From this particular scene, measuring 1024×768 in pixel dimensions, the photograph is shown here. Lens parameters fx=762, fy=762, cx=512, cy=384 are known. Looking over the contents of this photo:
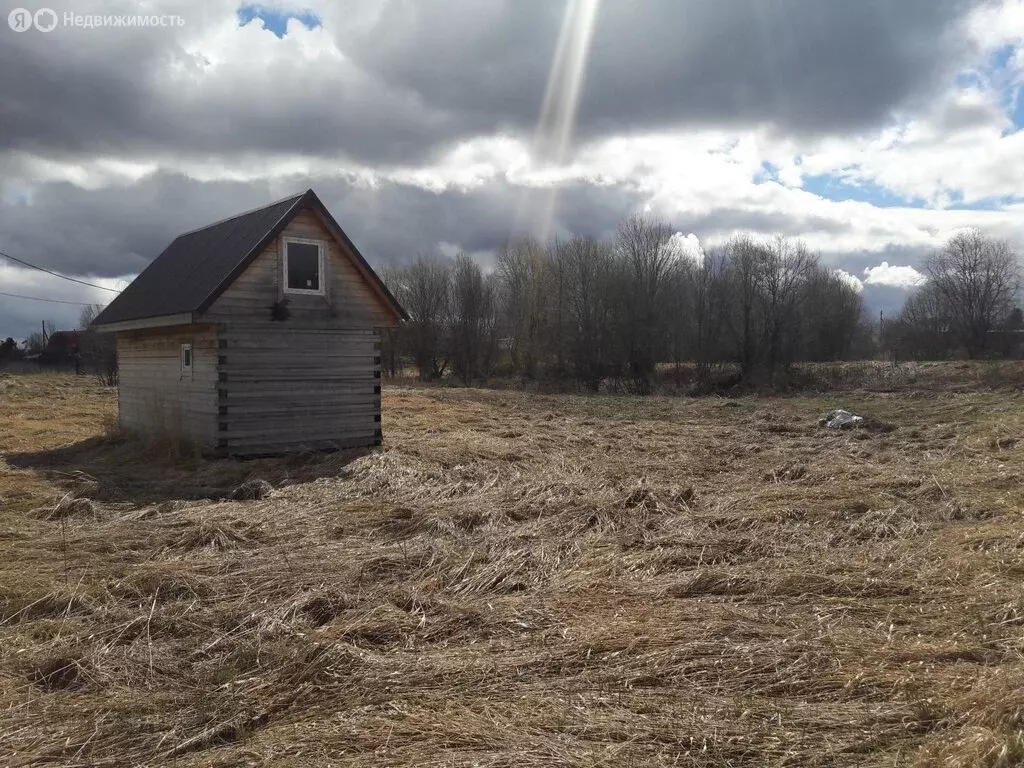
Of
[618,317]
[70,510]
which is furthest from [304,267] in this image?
[618,317]

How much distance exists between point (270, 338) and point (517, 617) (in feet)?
31.4

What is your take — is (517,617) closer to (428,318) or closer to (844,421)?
(844,421)

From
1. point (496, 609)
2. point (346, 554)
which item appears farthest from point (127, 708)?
point (346, 554)

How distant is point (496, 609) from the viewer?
550 centimetres

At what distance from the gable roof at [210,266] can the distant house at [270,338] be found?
0.03 metres

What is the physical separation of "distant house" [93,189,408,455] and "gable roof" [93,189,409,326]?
3cm

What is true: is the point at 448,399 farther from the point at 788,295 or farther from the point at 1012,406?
the point at 788,295

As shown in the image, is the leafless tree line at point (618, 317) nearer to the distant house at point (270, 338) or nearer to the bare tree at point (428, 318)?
the bare tree at point (428, 318)

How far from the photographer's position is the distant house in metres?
13.1

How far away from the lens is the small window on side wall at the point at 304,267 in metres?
13.8

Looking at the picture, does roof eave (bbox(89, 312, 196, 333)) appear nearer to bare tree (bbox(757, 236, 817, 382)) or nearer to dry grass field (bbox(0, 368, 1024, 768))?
dry grass field (bbox(0, 368, 1024, 768))

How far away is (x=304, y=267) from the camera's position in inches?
550

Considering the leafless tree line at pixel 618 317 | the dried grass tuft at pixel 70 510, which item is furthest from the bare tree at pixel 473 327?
the dried grass tuft at pixel 70 510

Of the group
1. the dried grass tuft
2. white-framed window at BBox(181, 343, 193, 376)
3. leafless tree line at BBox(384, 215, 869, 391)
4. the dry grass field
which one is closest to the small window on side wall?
white-framed window at BBox(181, 343, 193, 376)
